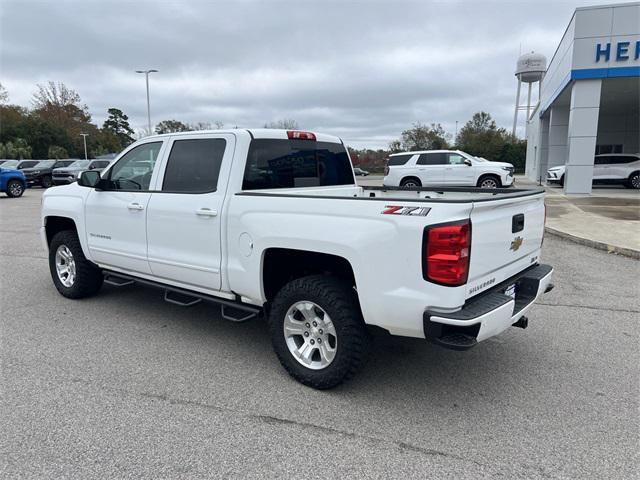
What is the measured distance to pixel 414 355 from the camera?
4.15m

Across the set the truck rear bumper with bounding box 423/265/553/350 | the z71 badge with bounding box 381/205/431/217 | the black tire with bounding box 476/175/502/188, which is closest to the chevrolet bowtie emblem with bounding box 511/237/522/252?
the truck rear bumper with bounding box 423/265/553/350

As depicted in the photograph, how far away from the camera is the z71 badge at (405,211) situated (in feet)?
9.34

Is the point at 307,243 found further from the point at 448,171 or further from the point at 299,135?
the point at 448,171

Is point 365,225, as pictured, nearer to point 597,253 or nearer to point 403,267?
point 403,267

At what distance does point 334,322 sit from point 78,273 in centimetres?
377

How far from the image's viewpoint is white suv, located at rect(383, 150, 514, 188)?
1809 centimetres

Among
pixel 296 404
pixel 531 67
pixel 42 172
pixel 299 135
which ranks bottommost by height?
pixel 296 404

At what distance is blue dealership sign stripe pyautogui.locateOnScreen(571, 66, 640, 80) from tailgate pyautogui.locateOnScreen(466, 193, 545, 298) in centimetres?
1629

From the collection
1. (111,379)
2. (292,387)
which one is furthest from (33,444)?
(292,387)

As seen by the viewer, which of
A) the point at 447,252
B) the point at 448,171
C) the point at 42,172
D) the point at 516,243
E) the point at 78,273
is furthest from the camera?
the point at 42,172

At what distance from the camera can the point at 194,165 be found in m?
4.32

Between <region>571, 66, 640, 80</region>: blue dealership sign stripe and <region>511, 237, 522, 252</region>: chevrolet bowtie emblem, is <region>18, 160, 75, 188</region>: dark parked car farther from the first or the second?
<region>511, 237, 522, 252</region>: chevrolet bowtie emblem

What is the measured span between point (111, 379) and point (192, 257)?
3.86 ft

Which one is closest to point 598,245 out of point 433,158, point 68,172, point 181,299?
point 181,299
